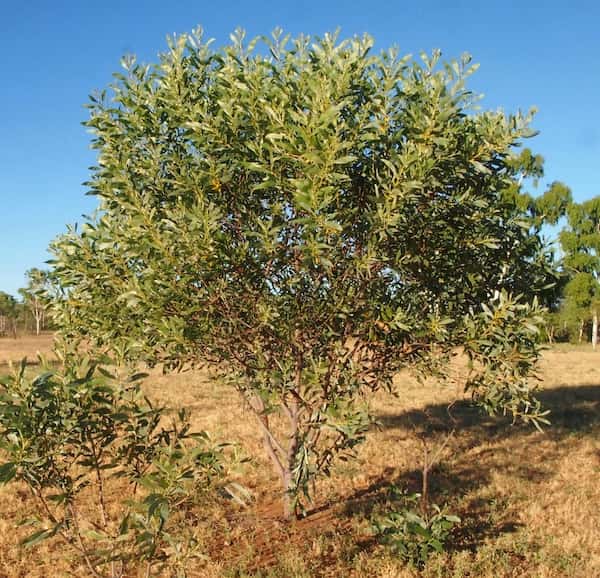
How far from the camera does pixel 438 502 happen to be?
1155 centimetres

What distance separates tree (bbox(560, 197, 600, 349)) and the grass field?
49.9m

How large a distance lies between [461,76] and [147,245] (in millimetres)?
4156

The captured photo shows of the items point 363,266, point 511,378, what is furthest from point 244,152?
point 511,378

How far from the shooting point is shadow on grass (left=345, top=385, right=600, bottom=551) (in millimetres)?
10508

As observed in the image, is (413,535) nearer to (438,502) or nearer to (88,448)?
(438,502)

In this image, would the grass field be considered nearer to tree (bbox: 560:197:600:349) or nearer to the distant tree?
tree (bbox: 560:197:600:349)

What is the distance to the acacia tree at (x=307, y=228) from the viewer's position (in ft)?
21.0

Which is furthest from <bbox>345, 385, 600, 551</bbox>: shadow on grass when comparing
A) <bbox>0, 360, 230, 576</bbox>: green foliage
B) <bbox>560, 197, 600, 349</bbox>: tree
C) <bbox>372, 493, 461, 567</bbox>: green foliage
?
<bbox>560, 197, 600, 349</bbox>: tree

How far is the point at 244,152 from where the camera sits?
6867mm

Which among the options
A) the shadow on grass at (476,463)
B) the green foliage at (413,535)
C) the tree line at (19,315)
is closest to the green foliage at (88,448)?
the shadow on grass at (476,463)

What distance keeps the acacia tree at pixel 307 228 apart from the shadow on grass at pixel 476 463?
1646 millimetres

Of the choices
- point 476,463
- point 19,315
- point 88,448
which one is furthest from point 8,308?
point 88,448

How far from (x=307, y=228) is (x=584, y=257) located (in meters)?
68.5

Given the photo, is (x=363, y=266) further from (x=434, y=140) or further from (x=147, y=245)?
(x=147, y=245)
